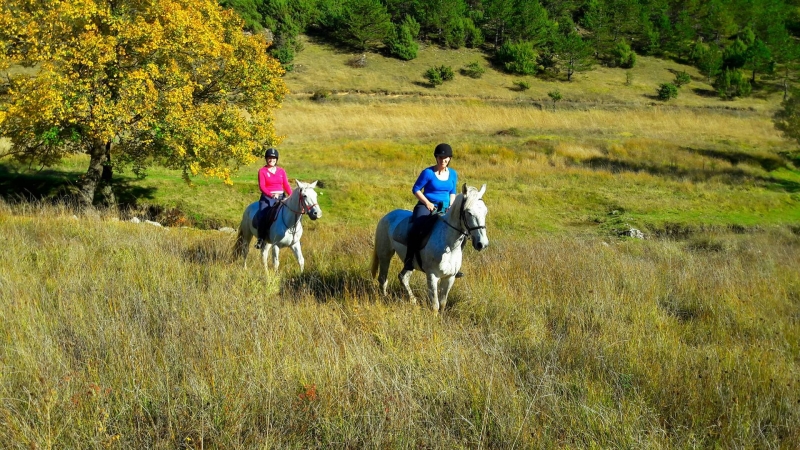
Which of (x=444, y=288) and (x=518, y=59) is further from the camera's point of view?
(x=518, y=59)

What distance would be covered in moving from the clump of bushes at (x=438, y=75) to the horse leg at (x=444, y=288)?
59.4 metres

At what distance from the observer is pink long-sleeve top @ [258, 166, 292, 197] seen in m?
10.8

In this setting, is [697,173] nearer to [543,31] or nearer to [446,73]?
[446,73]

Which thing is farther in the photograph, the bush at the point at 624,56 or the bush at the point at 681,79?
the bush at the point at 624,56

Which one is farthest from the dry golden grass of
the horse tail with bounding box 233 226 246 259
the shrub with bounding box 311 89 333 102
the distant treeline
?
the distant treeline

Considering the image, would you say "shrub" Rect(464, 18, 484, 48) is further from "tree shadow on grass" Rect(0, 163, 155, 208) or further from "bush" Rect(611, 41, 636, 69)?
"tree shadow on grass" Rect(0, 163, 155, 208)

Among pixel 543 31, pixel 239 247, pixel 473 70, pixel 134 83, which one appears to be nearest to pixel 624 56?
pixel 543 31

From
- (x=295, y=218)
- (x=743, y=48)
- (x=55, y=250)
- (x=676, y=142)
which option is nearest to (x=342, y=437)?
(x=295, y=218)

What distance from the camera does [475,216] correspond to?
268 inches

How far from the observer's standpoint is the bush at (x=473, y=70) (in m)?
70.9

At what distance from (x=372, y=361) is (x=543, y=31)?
91.6m

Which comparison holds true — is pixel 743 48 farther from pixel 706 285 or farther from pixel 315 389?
pixel 315 389

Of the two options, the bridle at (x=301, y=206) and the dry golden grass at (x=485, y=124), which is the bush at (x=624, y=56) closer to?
the dry golden grass at (x=485, y=124)

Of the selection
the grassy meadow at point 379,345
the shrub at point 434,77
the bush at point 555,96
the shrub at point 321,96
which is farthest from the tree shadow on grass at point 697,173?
the shrub at point 434,77
